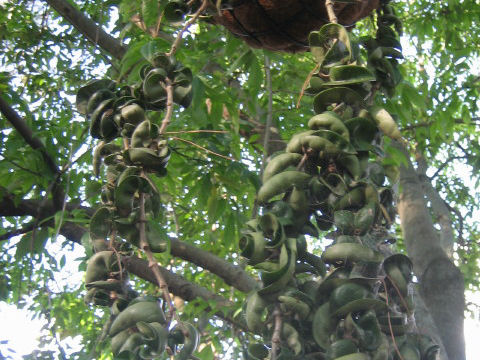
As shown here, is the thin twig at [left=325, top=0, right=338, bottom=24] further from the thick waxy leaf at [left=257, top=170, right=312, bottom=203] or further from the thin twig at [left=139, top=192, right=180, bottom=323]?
the thin twig at [left=139, top=192, right=180, bottom=323]

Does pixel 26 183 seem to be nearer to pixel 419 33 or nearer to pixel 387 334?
pixel 387 334

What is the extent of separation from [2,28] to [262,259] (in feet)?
11.3

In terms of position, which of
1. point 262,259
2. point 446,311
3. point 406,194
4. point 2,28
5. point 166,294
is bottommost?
point 166,294

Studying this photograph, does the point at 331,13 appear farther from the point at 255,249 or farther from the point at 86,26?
the point at 86,26

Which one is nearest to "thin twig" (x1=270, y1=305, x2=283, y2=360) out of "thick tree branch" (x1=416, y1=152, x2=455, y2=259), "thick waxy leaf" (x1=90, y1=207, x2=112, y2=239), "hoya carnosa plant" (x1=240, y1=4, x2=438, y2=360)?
"hoya carnosa plant" (x1=240, y1=4, x2=438, y2=360)

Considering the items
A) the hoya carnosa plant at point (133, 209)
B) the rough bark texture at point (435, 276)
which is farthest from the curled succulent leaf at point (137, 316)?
the rough bark texture at point (435, 276)

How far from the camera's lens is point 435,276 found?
300cm

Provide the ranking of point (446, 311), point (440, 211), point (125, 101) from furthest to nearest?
1. point (440, 211)
2. point (446, 311)
3. point (125, 101)

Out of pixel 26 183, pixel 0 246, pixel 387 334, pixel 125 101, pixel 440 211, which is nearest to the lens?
pixel 387 334

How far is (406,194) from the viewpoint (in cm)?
354

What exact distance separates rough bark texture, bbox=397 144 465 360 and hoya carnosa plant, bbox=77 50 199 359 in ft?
6.93

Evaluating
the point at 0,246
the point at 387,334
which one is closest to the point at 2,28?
the point at 0,246

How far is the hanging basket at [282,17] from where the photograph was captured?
1.36 m

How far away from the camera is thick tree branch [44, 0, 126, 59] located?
321 centimetres
